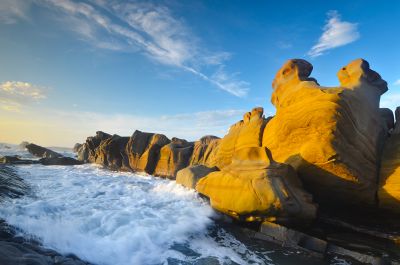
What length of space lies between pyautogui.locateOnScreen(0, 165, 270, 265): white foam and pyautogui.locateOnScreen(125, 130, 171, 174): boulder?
12.4m

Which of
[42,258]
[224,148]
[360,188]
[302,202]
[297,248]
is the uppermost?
[224,148]

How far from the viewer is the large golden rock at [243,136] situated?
1241 centimetres

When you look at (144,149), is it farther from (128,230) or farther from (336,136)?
(336,136)

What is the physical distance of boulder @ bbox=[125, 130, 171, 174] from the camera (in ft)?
76.0

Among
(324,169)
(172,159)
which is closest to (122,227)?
(324,169)

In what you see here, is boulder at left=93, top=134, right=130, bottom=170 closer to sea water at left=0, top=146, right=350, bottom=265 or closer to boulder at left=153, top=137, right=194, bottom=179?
boulder at left=153, top=137, right=194, bottom=179

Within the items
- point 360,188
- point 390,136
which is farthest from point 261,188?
point 390,136

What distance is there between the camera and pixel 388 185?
8250mm

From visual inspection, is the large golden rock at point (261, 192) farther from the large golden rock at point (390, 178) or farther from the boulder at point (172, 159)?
Answer: the boulder at point (172, 159)

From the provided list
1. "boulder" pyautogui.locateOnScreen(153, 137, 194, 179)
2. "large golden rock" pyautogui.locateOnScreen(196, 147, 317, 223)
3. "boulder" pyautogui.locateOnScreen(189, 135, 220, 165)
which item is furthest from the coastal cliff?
"boulder" pyautogui.locateOnScreen(153, 137, 194, 179)

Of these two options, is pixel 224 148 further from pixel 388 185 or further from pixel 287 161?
pixel 388 185

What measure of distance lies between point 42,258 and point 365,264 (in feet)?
20.1

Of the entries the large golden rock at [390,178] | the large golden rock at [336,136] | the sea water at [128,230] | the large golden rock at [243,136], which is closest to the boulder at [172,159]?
the large golden rock at [243,136]

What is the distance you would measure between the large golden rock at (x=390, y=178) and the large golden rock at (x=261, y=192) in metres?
1.98
